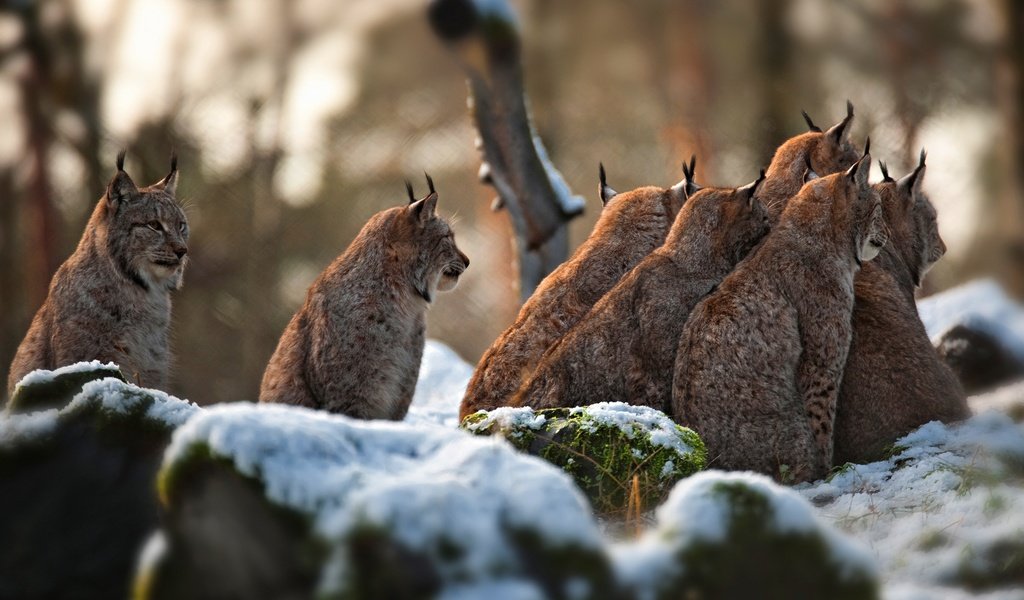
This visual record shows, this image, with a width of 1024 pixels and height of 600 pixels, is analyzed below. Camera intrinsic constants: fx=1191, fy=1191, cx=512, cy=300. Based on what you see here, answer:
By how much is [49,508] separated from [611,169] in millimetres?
10187

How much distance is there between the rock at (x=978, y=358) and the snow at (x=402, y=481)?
253 inches

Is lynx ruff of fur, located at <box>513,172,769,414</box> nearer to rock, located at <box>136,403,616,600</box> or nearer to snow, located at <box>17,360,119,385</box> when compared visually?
snow, located at <box>17,360,119,385</box>

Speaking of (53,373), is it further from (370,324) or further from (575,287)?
(575,287)

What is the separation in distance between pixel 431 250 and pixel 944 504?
3.20 meters

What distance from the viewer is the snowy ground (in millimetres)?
3850

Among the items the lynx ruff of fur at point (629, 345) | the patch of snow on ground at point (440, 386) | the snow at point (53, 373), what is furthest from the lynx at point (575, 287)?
the snow at point (53, 373)

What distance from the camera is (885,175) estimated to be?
23.9 feet

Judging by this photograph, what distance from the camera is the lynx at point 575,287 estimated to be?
259 inches

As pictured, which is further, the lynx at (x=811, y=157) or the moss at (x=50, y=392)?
the lynx at (x=811, y=157)

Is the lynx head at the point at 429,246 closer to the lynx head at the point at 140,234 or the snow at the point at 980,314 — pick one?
the lynx head at the point at 140,234

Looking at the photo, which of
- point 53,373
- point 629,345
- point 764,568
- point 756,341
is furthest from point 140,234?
point 764,568

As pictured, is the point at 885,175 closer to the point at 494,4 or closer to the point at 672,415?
the point at 672,415

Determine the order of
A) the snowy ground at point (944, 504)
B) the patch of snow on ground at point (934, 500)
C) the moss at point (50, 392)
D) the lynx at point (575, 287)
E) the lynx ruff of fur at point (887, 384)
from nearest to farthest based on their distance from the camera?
the snowy ground at point (944, 504) → the patch of snow on ground at point (934, 500) → the moss at point (50, 392) → the lynx ruff of fur at point (887, 384) → the lynx at point (575, 287)

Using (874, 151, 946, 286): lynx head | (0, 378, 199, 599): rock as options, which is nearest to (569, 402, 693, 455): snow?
(0, 378, 199, 599): rock
